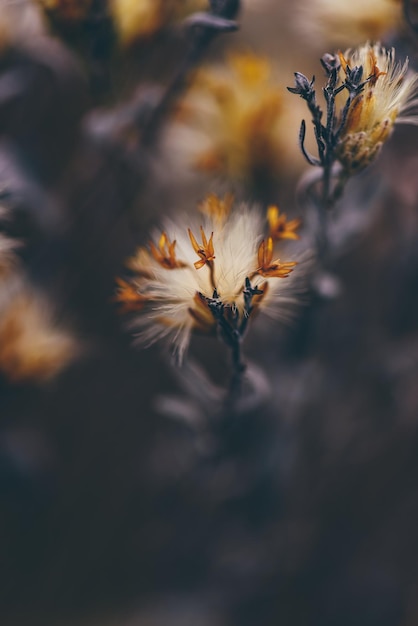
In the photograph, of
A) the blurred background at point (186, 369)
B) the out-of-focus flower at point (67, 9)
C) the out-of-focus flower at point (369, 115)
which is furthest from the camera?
the blurred background at point (186, 369)

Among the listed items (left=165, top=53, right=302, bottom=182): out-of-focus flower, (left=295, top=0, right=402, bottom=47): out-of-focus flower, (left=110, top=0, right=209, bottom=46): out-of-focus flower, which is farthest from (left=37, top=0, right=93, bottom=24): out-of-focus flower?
(left=295, top=0, right=402, bottom=47): out-of-focus flower

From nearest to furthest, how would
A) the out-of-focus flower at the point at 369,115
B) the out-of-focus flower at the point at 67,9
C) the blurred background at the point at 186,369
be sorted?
the out-of-focus flower at the point at 369,115 → the out-of-focus flower at the point at 67,9 → the blurred background at the point at 186,369

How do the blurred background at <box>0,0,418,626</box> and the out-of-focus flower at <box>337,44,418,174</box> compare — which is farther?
the blurred background at <box>0,0,418,626</box>

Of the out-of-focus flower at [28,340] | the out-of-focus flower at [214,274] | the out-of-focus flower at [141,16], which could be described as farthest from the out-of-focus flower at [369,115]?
the out-of-focus flower at [28,340]

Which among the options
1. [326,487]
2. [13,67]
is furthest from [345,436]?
[13,67]

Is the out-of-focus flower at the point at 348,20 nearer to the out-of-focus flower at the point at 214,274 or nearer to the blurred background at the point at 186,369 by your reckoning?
the blurred background at the point at 186,369

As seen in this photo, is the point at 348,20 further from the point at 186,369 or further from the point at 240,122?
the point at 186,369

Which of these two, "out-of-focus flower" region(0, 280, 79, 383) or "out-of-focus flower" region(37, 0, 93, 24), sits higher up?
"out-of-focus flower" region(37, 0, 93, 24)

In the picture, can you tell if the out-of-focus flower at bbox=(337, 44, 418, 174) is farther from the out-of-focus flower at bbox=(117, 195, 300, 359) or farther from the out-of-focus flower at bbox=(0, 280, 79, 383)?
the out-of-focus flower at bbox=(0, 280, 79, 383)
